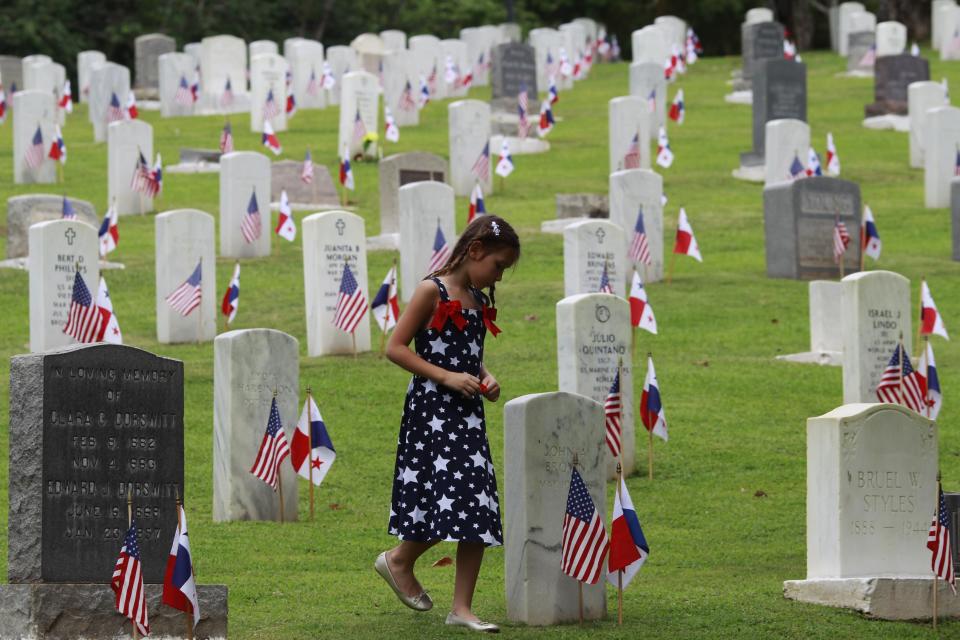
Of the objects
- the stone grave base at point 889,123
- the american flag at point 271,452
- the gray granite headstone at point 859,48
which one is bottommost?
the american flag at point 271,452

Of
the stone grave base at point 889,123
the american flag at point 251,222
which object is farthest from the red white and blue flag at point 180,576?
the stone grave base at point 889,123

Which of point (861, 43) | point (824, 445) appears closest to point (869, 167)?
point (861, 43)

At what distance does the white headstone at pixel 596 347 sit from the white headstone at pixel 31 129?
17.3m

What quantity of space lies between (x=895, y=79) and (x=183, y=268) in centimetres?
2116

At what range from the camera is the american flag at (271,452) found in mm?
12469

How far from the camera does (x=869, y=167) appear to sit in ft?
105

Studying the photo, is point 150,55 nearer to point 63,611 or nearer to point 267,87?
point 267,87

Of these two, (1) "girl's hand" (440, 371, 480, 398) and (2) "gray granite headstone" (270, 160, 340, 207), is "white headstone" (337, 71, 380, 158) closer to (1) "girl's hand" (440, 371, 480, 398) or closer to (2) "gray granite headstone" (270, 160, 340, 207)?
(2) "gray granite headstone" (270, 160, 340, 207)

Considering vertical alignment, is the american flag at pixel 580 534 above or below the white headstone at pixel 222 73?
below

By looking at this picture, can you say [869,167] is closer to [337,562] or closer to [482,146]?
[482,146]

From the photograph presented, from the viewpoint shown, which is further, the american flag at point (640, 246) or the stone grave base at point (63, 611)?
the american flag at point (640, 246)

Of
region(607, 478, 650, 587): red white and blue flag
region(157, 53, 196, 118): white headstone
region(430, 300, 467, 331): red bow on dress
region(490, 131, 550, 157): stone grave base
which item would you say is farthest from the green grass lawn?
region(157, 53, 196, 118): white headstone

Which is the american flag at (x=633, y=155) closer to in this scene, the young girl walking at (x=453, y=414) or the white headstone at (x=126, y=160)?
the white headstone at (x=126, y=160)

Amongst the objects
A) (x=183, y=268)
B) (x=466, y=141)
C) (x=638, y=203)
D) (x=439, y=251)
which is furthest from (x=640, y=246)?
(x=466, y=141)
